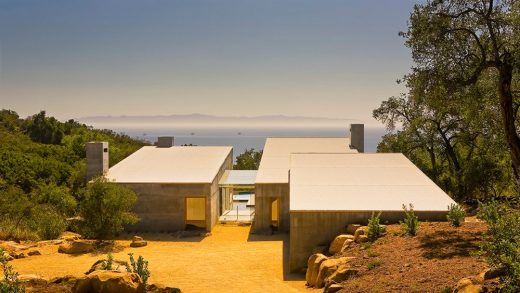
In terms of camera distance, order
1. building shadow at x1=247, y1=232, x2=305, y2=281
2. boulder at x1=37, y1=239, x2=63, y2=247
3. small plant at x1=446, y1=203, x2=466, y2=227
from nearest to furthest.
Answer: small plant at x1=446, y1=203, x2=466, y2=227, building shadow at x1=247, y1=232, x2=305, y2=281, boulder at x1=37, y1=239, x2=63, y2=247

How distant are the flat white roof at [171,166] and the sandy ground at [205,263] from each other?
4.09 metres

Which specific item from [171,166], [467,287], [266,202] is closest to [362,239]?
[467,287]

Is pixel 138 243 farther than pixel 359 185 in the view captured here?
Yes

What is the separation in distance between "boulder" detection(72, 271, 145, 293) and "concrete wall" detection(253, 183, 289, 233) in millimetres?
14898

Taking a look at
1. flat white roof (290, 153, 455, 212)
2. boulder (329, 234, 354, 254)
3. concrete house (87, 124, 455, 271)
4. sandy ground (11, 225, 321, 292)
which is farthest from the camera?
flat white roof (290, 153, 455, 212)

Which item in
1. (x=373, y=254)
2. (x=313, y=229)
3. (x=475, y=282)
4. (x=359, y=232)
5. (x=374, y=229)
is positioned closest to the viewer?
(x=475, y=282)

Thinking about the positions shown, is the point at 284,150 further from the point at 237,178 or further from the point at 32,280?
the point at 32,280

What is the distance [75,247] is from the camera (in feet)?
66.4

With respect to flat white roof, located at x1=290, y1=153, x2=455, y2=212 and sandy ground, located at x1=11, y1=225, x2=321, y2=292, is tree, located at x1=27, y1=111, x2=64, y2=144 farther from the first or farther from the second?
flat white roof, located at x1=290, y1=153, x2=455, y2=212

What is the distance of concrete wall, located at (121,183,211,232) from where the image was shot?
2653 centimetres

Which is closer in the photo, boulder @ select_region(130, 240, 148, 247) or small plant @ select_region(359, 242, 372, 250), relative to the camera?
small plant @ select_region(359, 242, 372, 250)

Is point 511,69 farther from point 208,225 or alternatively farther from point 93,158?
point 93,158

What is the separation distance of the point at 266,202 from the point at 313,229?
361 inches

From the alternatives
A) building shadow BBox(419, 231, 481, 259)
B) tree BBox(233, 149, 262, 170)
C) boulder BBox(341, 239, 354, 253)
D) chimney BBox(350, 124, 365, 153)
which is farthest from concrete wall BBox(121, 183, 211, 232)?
tree BBox(233, 149, 262, 170)
